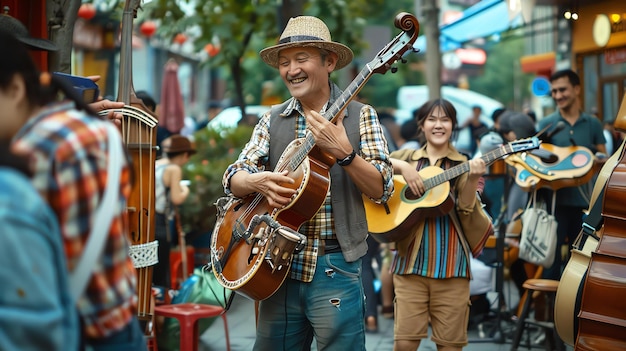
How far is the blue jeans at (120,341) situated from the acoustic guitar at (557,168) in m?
4.93

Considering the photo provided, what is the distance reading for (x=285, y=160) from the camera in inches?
161

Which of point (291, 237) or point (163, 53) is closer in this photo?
point (291, 237)

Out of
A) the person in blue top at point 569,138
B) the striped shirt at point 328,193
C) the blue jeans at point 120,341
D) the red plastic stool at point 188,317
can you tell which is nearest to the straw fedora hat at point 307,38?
the striped shirt at point 328,193

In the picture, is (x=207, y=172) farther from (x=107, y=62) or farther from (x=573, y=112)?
(x=107, y=62)

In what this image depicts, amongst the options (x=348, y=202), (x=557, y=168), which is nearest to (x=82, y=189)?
(x=348, y=202)

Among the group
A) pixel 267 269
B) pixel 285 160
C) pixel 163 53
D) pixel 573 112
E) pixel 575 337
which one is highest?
pixel 163 53

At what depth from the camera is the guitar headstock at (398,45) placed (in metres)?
3.98

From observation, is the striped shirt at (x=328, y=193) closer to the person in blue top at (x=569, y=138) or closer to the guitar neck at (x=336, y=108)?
the guitar neck at (x=336, y=108)

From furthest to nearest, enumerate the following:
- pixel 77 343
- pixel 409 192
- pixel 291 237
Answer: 1. pixel 409 192
2. pixel 291 237
3. pixel 77 343

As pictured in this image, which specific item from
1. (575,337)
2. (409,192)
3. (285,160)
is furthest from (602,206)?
(285,160)

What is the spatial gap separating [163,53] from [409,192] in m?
30.7

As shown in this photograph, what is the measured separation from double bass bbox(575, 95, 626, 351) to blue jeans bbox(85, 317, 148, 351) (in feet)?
9.16

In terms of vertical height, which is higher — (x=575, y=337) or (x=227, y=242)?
(x=227, y=242)

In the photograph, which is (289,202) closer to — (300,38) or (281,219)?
(281,219)
